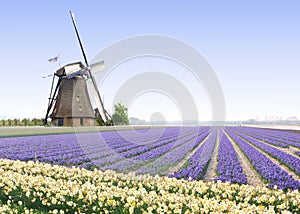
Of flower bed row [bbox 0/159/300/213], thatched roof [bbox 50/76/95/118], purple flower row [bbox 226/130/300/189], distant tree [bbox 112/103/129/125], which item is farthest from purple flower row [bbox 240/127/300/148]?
distant tree [bbox 112/103/129/125]

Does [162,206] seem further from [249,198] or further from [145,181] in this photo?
[145,181]

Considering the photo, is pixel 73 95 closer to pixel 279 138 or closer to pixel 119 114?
pixel 119 114

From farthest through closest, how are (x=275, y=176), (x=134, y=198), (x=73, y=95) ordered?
(x=73, y=95) → (x=275, y=176) → (x=134, y=198)

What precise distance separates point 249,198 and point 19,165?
6692 mm

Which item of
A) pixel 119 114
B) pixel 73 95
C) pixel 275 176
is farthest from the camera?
pixel 119 114

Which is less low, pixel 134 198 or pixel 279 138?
pixel 134 198

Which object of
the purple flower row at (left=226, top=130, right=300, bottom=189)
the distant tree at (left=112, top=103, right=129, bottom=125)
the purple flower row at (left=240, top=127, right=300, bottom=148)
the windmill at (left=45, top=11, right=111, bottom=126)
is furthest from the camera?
the distant tree at (left=112, top=103, right=129, bottom=125)

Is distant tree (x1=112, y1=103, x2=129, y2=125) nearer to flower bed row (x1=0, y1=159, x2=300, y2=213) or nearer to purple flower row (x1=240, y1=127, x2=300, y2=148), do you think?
purple flower row (x1=240, y1=127, x2=300, y2=148)

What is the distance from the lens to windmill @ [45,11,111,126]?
3662 centimetres

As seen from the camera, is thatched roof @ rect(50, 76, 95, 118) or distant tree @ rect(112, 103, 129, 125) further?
distant tree @ rect(112, 103, 129, 125)

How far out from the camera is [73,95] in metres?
37.3

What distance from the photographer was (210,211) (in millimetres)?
4664

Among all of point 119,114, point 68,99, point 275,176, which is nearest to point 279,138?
point 275,176

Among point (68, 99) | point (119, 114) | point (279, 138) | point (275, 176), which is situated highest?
point (68, 99)
